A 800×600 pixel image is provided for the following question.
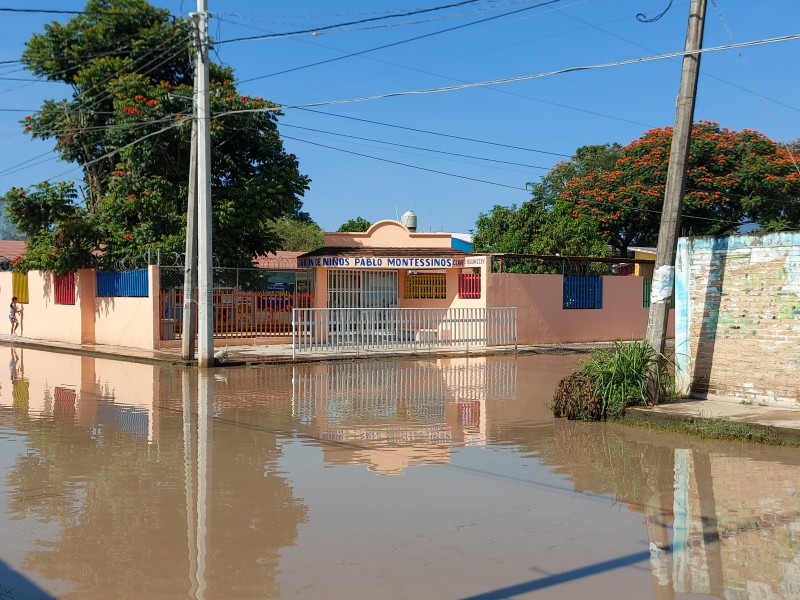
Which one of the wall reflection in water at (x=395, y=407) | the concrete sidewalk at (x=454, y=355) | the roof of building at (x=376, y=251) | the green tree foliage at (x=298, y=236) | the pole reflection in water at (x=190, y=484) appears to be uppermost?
the green tree foliage at (x=298, y=236)

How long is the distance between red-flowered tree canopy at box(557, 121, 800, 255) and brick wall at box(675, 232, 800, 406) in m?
23.0

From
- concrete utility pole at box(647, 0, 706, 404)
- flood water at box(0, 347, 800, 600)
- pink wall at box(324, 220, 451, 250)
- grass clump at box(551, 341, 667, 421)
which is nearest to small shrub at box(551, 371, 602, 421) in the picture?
grass clump at box(551, 341, 667, 421)

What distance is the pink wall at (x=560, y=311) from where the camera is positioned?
87.4 ft

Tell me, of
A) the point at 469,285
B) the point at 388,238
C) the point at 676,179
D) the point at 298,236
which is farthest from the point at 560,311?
the point at 298,236

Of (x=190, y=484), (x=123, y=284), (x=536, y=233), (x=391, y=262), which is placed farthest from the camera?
(x=536, y=233)

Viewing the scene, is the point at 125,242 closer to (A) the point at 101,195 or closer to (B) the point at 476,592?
(A) the point at 101,195

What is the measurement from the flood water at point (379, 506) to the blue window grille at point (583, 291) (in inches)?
593

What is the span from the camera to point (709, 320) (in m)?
12.7

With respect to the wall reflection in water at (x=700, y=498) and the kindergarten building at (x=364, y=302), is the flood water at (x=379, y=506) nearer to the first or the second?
the wall reflection in water at (x=700, y=498)

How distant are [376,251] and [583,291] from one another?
714 centimetres

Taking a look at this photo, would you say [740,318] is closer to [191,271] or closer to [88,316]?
[191,271]

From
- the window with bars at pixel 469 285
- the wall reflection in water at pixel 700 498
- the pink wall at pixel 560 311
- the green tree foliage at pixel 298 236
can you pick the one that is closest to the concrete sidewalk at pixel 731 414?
the wall reflection in water at pixel 700 498

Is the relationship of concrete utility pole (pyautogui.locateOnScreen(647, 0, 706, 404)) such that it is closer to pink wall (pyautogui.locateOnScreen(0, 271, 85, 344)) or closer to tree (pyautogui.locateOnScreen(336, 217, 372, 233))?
pink wall (pyautogui.locateOnScreen(0, 271, 85, 344))

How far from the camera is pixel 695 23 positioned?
40.0 feet
